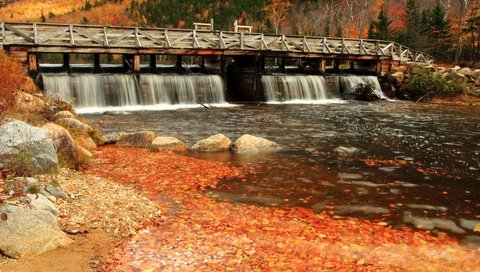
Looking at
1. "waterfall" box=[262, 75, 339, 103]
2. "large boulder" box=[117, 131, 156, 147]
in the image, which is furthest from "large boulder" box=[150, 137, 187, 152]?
"waterfall" box=[262, 75, 339, 103]

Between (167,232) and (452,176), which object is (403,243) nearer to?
(167,232)

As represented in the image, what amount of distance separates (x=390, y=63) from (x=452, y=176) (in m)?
25.8

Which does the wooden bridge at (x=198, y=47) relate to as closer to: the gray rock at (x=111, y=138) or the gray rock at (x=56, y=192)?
the gray rock at (x=111, y=138)

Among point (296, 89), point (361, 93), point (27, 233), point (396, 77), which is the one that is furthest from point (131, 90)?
point (27, 233)

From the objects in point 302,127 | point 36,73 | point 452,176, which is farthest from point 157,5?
point 452,176

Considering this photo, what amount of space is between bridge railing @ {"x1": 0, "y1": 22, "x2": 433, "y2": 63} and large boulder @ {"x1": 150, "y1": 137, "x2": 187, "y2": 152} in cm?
1249

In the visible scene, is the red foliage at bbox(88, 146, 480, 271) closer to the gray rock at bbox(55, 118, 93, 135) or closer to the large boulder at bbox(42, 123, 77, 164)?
the large boulder at bbox(42, 123, 77, 164)

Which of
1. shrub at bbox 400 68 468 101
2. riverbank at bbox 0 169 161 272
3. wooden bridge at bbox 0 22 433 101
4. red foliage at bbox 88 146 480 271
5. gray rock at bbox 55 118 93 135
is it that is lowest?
red foliage at bbox 88 146 480 271

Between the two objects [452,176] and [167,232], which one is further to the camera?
[452,176]

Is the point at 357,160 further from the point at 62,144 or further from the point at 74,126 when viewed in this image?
the point at 74,126

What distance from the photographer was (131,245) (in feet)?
22.2

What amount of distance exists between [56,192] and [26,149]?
39.7 inches

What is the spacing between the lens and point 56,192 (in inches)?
301

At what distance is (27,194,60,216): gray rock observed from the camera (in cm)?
659
